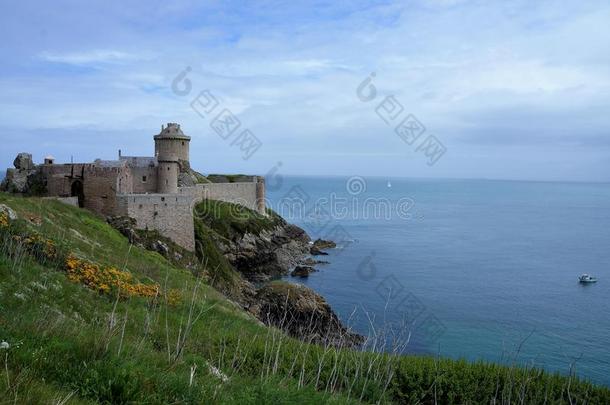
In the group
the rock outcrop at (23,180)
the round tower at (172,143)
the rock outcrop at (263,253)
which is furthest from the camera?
the rock outcrop at (263,253)

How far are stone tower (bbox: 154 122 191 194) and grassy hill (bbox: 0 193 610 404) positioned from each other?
20.5 meters

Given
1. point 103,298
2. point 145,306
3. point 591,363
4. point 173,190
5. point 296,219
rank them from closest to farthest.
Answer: point 103,298 < point 145,306 < point 591,363 < point 173,190 < point 296,219

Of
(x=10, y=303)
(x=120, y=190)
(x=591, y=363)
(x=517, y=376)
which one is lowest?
(x=591, y=363)

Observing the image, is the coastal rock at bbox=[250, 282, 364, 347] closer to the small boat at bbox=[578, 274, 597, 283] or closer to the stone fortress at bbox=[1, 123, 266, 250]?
the stone fortress at bbox=[1, 123, 266, 250]

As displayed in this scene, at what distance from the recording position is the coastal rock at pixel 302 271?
5233 centimetres

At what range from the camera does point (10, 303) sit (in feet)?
29.2

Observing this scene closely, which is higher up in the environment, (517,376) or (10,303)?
(10,303)

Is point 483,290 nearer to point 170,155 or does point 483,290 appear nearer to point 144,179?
point 170,155

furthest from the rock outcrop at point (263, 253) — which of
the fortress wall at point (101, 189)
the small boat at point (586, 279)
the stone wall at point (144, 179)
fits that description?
the small boat at point (586, 279)

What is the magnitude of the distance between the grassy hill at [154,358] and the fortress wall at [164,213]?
454 inches

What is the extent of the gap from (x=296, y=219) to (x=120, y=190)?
7701 cm

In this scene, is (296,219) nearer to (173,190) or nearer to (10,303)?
(173,190)

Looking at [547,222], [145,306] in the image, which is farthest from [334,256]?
[547,222]

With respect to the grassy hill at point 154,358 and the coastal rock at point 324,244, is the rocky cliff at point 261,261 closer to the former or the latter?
the coastal rock at point 324,244
